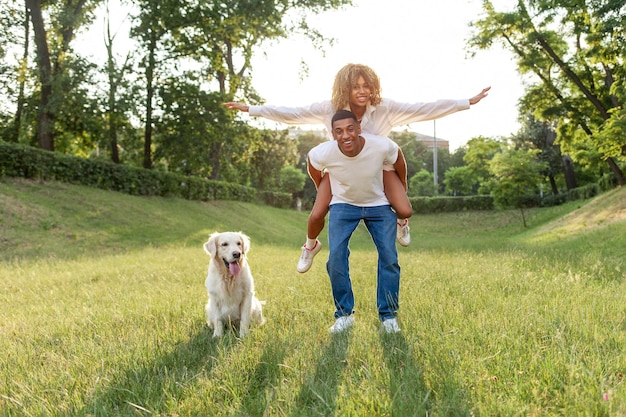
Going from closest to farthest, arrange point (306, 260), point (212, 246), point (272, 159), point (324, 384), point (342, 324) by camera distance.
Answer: point (324, 384) < point (342, 324) < point (212, 246) < point (306, 260) < point (272, 159)

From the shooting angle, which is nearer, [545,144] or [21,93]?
[21,93]

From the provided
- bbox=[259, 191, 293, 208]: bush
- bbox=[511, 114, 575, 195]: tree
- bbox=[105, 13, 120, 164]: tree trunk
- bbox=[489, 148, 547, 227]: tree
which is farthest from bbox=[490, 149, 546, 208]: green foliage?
bbox=[105, 13, 120, 164]: tree trunk

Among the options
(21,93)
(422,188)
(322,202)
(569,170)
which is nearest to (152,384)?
(322,202)

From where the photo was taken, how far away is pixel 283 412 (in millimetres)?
2326

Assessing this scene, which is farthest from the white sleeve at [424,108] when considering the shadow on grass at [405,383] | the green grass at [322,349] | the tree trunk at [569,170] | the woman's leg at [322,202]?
the tree trunk at [569,170]

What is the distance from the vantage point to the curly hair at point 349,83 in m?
4.30

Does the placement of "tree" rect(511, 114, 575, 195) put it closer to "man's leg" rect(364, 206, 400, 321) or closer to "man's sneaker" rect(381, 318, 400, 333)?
"man's leg" rect(364, 206, 400, 321)

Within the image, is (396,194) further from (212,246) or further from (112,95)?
(112,95)

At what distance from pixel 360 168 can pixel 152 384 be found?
2.37m

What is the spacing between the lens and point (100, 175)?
22047 mm

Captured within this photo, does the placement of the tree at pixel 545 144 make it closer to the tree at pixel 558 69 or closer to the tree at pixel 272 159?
the tree at pixel 558 69

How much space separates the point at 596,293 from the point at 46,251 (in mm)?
13542

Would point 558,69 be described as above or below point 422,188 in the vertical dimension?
Result: above

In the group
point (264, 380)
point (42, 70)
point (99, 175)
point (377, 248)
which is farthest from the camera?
point (99, 175)
